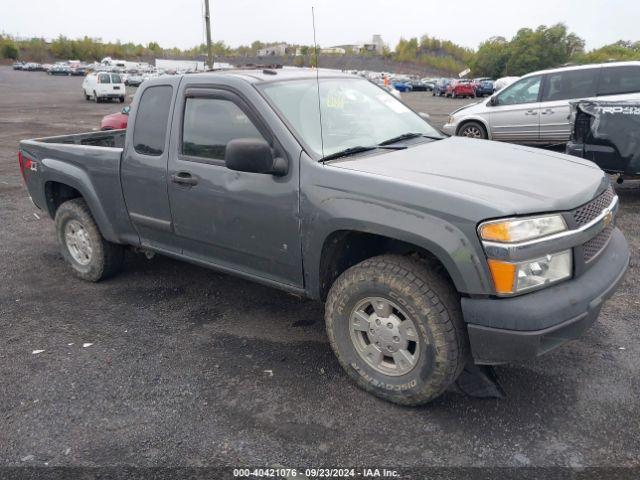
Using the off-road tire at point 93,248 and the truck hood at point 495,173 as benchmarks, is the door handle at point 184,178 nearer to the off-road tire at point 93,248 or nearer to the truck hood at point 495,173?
the truck hood at point 495,173

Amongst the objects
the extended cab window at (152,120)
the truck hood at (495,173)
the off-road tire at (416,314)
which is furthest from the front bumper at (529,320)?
the extended cab window at (152,120)

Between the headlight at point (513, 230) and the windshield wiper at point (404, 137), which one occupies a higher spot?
the windshield wiper at point (404, 137)

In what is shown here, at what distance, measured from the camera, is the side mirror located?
3191 millimetres

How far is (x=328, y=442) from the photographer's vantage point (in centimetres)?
283

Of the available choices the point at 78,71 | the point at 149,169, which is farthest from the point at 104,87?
the point at 78,71

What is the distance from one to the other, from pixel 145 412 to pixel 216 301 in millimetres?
1582

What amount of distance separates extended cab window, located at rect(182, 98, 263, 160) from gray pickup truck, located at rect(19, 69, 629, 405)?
0.04 feet

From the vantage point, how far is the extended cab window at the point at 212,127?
12.0 ft

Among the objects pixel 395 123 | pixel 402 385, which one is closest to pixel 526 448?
pixel 402 385

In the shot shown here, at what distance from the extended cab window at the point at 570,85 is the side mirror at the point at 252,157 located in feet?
26.8

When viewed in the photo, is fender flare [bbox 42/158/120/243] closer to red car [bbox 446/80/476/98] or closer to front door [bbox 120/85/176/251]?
front door [bbox 120/85/176/251]

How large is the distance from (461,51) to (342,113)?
152 metres

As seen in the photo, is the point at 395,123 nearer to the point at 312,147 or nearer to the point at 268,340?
the point at 312,147

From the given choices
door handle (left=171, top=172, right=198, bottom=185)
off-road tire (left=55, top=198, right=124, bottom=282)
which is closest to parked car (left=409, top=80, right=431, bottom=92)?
off-road tire (left=55, top=198, right=124, bottom=282)
